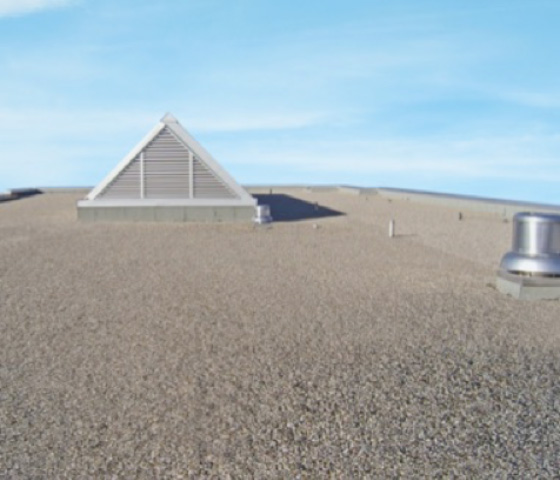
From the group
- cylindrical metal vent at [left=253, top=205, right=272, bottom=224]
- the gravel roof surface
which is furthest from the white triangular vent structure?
the gravel roof surface

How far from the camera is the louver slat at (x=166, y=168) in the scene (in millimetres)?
27094

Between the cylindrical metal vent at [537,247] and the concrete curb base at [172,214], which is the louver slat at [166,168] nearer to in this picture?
the concrete curb base at [172,214]

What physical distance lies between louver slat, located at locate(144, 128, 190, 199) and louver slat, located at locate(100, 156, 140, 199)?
13.8 inches

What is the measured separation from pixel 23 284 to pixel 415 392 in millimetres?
9092

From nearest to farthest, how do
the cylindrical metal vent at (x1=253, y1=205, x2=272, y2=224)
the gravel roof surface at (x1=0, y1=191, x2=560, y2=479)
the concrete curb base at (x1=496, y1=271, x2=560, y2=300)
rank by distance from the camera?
the gravel roof surface at (x1=0, y1=191, x2=560, y2=479), the concrete curb base at (x1=496, y1=271, x2=560, y2=300), the cylindrical metal vent at (x1=253, y1=205, x2=272, y2=224)

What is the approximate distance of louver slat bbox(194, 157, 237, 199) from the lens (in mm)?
27406

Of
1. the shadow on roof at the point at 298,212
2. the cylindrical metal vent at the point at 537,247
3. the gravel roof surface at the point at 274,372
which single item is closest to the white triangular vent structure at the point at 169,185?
the shadow on roof at the point at 298,212

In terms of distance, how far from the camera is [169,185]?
90.2 feet

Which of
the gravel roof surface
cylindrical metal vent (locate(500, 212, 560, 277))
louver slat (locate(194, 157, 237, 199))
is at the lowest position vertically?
the gravel roof surface

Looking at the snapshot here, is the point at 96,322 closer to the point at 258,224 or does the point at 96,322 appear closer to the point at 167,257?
the point at 167,257

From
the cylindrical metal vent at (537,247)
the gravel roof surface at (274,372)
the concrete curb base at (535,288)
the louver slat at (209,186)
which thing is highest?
the louver slat at (209,186)

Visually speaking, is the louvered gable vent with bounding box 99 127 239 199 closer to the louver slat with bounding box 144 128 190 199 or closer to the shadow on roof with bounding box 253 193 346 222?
the louver slat with bounding box 144 128 190 199

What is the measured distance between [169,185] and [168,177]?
0.32m

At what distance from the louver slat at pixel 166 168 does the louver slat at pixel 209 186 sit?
39cm
